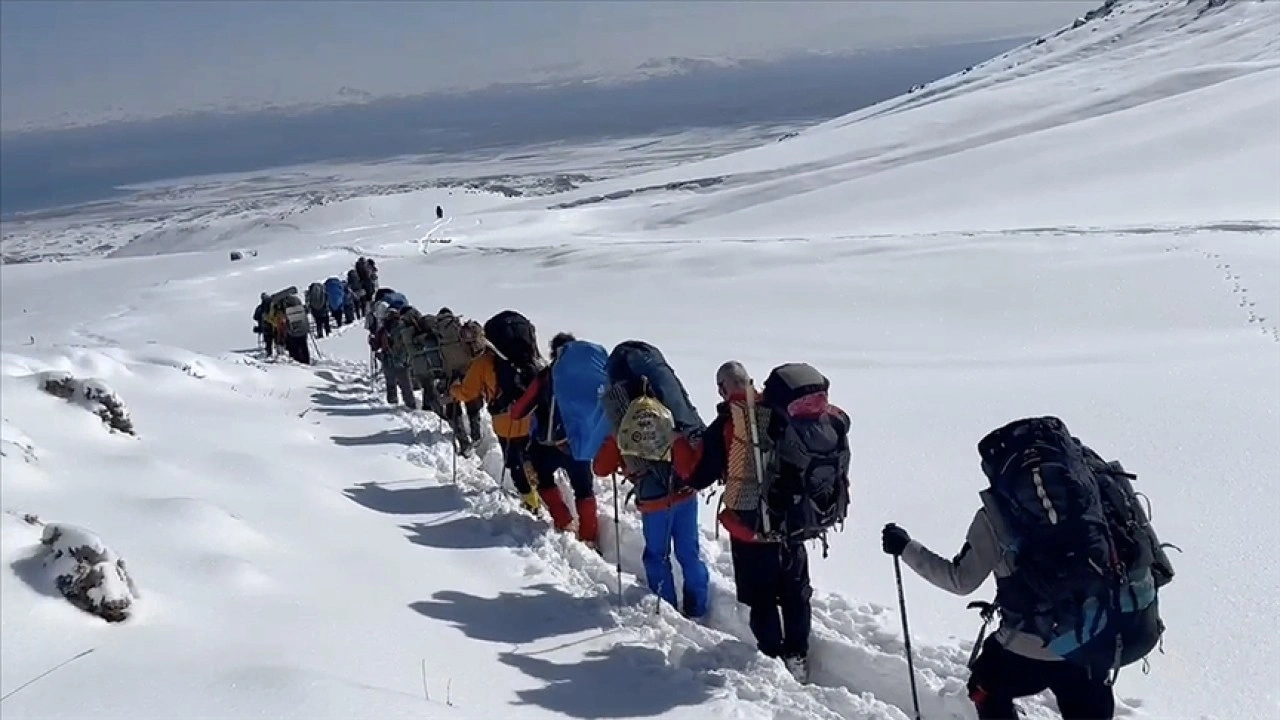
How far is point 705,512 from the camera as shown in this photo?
7770 mm

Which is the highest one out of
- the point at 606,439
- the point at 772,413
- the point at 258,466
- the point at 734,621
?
Answer: the point at 772,413

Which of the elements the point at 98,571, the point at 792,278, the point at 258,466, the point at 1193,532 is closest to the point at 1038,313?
the point at 792,278

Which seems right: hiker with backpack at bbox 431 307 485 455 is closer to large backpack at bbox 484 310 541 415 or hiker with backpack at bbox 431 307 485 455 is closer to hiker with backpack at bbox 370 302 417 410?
large backpack at bbox 484 310 541 415

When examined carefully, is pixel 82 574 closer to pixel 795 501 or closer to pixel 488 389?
pixel 488 389

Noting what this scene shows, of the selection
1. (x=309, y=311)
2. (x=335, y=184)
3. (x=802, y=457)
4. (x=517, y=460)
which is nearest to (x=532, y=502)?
(x=517, y=460)

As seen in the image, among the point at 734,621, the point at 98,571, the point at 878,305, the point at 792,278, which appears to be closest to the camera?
the point at 98,571

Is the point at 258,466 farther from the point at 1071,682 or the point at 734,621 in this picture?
the point at 1071,682

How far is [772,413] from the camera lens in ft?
15.3

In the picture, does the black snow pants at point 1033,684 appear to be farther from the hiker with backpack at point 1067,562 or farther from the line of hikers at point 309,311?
the line of hikers at point 309,311

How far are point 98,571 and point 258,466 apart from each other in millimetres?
3454

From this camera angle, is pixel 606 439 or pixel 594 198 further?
pixel 594 198

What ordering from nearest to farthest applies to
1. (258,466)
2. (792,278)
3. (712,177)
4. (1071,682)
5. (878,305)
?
1. (1071,682)
2. (258,466)
3. (878,305)
4. (792,278)
5. (712,177)

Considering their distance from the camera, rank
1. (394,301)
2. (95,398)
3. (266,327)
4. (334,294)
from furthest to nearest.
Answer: (334,294), (266,327), (394,301), (95,398)

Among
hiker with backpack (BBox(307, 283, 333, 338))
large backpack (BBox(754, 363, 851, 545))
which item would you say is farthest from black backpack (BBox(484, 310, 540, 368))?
hiker with backpack (BBox(307, 283, 333, 338))
